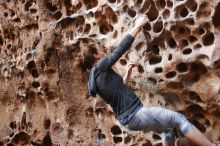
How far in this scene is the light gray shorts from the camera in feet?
10.9

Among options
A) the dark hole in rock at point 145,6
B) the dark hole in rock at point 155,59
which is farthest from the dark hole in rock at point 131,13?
the dark hole in rock at point 155,59

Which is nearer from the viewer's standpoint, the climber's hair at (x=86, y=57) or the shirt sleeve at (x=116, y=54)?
the shirt sleeve at (x=116, y=54)

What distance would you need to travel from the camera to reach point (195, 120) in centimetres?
379

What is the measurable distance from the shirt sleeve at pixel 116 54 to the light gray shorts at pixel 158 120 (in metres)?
0.38

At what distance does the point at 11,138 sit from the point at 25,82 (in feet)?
1.87

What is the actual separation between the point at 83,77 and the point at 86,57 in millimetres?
227

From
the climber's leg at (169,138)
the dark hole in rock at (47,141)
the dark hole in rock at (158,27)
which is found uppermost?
the dark hole in rock at (158,27)

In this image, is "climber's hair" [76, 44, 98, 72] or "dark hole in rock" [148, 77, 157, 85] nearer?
"dark hole in rock" [148, 77, 157, 85]

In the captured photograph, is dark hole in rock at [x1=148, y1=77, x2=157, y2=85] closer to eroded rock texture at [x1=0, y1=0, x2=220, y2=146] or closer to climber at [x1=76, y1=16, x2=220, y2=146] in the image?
eroded rock texture at [x1=0, y1=0, x2=220, y2=146]

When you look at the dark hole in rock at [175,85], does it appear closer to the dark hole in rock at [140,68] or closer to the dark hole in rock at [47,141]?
the dark hole in rock at [140,68]

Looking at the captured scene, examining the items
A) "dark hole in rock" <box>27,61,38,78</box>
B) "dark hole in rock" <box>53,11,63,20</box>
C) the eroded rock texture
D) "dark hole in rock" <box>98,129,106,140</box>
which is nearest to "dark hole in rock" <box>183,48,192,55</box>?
the eroded rock texture

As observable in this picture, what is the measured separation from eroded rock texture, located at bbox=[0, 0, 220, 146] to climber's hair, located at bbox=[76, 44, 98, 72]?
0.05m

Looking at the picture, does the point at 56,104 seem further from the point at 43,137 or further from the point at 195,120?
the point at 195,120

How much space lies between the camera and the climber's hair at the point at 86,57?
4434 mm
